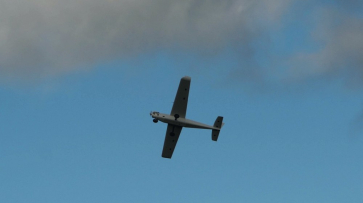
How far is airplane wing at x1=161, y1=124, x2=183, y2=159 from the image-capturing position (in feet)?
429

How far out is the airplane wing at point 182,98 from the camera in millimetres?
124938

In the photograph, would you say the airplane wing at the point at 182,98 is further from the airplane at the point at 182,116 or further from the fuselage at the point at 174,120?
the fuselage at the point at 174,120

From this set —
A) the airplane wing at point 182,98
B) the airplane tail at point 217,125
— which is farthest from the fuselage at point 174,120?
the airplane tail at point 217,125

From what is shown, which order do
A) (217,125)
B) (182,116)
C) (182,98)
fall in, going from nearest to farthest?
(182,98) < (182,116) < (217,125)

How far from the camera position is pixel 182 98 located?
126 m

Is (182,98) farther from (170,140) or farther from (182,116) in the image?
(170,140)

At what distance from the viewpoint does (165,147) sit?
133250 mm

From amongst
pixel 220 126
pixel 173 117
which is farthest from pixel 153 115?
pixel 220 126

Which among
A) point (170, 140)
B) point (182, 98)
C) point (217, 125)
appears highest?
point (182, 98)

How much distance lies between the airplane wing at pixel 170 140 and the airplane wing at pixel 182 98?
499 cm

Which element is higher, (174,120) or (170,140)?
(174,120)

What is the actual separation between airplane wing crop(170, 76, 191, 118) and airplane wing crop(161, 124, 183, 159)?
16.4 ft

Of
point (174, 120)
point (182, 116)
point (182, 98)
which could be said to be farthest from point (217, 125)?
point (182, 98)

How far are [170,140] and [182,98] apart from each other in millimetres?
9819
